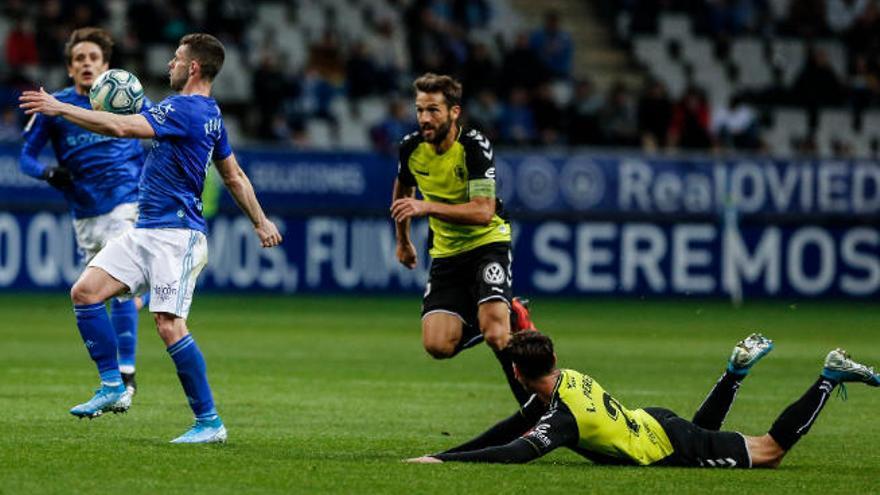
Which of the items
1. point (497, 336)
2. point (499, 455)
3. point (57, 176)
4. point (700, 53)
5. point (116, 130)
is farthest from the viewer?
point (700, 53)

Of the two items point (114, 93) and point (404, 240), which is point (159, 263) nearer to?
point (114, 93)

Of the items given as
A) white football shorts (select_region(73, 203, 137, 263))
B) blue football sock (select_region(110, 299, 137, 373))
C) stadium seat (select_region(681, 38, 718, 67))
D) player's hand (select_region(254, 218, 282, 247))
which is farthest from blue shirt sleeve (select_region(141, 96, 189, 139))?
stadium seat (select_region(681, 38, 718, 67))

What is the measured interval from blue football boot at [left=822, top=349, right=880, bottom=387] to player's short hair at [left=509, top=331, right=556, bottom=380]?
1641 millimetres

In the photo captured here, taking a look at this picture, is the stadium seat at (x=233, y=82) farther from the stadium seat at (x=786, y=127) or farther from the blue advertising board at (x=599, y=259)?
the stadium seat at (x=786, y=127)

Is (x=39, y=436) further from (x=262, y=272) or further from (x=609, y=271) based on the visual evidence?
(x=609, y=271)

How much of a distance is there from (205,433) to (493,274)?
2327 millimetres

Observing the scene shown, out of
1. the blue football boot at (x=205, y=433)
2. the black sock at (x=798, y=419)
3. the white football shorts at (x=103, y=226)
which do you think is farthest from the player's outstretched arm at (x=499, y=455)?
the white football shorts at (x=103, y=226)

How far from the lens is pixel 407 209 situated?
1085cm

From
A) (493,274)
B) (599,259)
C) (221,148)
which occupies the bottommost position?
(599,259)

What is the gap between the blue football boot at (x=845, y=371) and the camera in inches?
400

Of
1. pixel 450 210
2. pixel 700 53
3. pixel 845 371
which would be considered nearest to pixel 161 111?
pixel 450 210

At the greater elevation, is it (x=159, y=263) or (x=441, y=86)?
(x=441, y=86)

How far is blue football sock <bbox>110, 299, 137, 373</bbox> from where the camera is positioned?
13.0m

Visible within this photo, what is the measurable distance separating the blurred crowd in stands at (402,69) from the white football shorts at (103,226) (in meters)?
11.7
